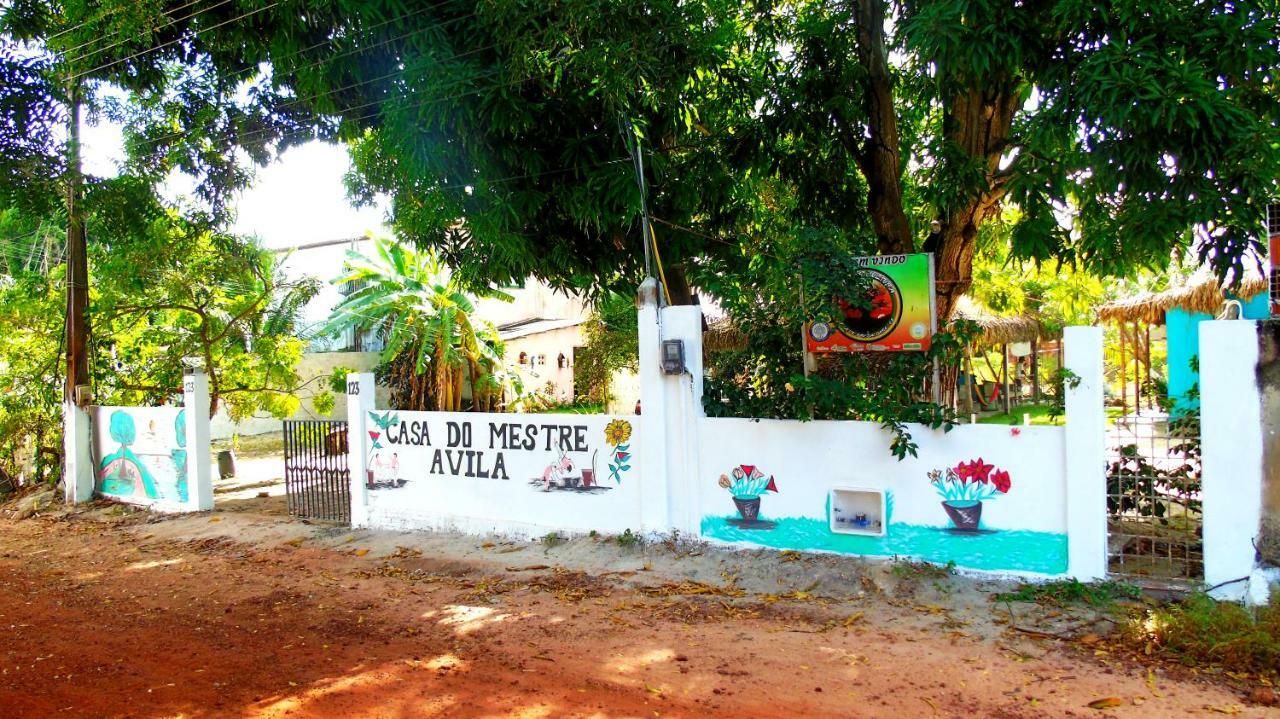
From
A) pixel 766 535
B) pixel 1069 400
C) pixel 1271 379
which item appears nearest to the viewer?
pixel 1271 379

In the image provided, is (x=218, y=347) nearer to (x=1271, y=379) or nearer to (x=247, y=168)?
(x=247, y=168)

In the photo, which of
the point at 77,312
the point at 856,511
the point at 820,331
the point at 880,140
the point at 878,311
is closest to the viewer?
the point at 856,511

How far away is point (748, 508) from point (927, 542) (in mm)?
1529

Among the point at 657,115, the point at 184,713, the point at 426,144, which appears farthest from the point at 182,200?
the point at 184,713

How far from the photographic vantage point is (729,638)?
19.5 ft

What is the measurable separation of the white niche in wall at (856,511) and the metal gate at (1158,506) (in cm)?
167

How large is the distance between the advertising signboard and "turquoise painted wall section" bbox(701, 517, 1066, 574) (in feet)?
4.96

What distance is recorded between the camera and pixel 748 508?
24.9 ft

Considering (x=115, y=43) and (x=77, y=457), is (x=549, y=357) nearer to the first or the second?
(x=77, y=457)

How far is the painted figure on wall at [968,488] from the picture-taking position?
258 inches

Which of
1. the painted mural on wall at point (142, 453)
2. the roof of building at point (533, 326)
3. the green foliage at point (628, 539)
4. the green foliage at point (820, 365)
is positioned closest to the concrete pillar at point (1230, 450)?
the green foliage at point (820, 365)

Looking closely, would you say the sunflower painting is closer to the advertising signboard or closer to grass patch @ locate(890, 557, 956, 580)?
the advertising signboard

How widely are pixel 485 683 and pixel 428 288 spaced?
11702mm

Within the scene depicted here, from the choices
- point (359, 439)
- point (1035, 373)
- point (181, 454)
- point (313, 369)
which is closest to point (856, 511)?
point (359, 439)
